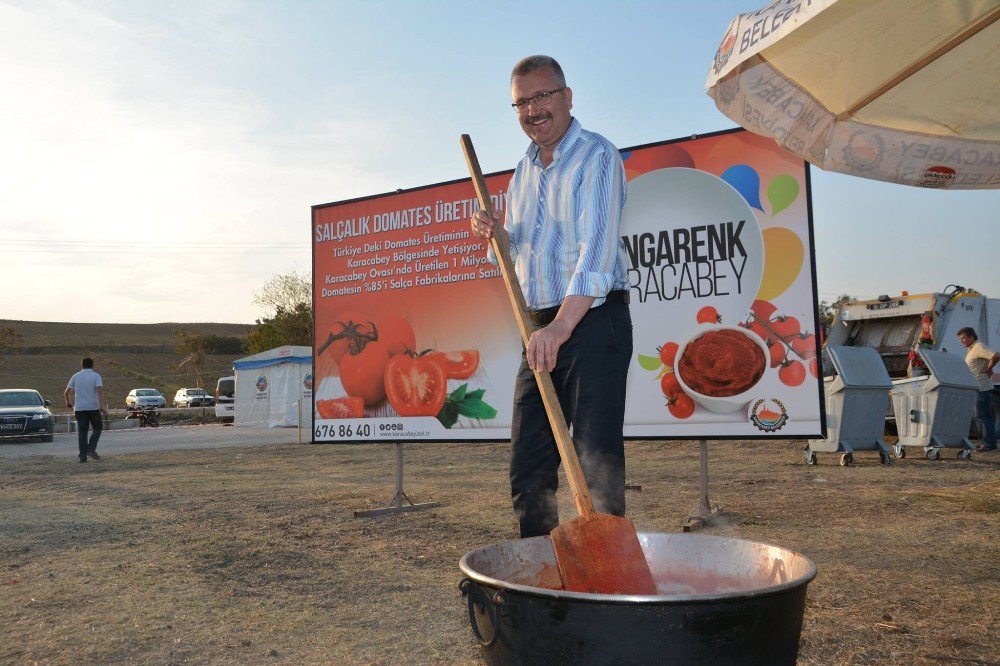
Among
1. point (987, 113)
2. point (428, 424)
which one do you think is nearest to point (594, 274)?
point (987, 113)

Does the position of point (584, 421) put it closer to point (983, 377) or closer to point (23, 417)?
point (983, 377)

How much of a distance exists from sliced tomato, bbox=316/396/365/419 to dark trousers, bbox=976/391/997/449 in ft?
31.4

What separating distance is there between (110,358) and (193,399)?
127 ft

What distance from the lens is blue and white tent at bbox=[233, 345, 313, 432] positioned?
25906mm

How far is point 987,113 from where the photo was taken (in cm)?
382

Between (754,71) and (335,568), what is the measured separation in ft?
11.2

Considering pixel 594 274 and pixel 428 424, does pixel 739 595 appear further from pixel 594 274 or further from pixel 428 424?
pixel 428 424

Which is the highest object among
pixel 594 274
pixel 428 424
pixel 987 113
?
pixel 987 113

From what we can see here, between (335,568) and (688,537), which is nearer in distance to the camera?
(688,537)

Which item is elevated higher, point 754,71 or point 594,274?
point 754,71

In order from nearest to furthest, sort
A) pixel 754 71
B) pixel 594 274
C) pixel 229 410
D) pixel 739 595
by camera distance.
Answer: pixel 739 595 → pixel 594 274 → pixel 754 71 → pixel 229 410

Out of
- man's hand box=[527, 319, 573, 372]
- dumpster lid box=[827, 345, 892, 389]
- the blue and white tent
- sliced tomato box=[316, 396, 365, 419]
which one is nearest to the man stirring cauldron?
man's hand box=[527, 319, 573, 372]

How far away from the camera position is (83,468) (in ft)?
38.7

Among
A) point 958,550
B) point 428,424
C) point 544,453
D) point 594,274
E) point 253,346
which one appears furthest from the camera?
point 253,346
